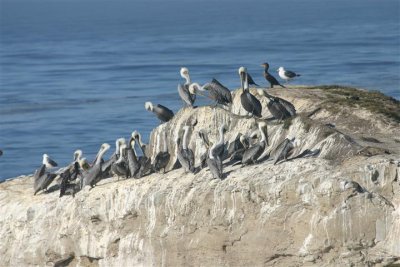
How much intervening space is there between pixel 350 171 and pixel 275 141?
3.43 metres

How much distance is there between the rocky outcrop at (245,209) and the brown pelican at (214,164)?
230 mm

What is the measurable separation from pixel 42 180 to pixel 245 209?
6.21 meters

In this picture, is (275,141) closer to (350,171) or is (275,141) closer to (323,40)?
(350,171)

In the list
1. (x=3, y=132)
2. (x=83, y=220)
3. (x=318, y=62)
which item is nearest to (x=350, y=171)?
(x=83, y=220)

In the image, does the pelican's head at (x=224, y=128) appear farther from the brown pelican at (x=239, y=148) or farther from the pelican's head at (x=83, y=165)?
the pelican's head at (x=83, y=165)

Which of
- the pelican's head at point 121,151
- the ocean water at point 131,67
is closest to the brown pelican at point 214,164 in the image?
the pelican's head at point 121,151

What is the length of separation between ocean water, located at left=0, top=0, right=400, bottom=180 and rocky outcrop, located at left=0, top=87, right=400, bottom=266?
1898cm

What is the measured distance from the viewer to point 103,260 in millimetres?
29984

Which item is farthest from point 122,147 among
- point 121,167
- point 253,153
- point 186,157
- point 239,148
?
point 253,153

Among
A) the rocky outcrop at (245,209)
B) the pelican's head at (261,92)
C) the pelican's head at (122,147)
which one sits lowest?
the rocky outcrop at (245,209)

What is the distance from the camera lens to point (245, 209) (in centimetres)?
2756

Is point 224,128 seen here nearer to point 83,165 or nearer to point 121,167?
point 121,167

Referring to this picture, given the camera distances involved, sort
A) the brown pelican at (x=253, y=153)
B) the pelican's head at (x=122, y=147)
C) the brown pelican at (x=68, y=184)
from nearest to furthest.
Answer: the brown pelican at (x=253, y=153), the brown pelican at (x=68, y=184), the pelican's head at (x=122, y=147)

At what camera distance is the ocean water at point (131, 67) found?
59.0m
